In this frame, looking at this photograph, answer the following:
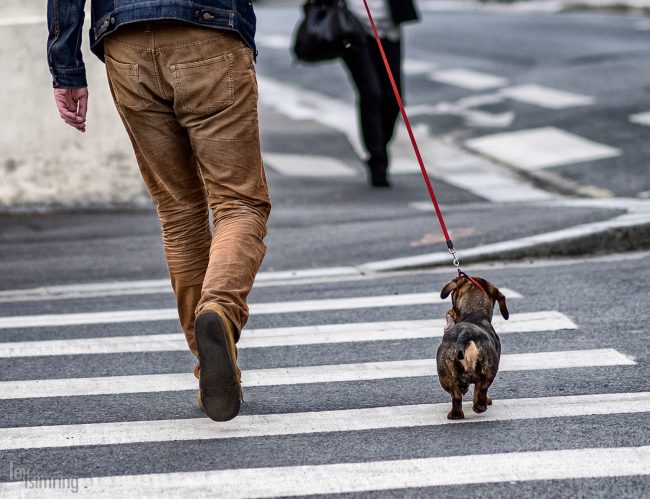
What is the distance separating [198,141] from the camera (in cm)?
396

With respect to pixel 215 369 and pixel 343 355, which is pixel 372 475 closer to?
pixel 215 369

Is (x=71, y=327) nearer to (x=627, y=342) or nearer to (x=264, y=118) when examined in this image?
(x=627, y=342)

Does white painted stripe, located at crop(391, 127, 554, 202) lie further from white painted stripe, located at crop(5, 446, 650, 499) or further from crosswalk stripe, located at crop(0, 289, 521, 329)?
white painted stripe, located at crop(5, 446, 650, 499)

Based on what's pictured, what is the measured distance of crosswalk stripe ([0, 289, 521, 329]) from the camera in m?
5.82

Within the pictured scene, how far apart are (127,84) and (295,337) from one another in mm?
1771

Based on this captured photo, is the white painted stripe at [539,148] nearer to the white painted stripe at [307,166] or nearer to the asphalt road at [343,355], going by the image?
the asphalt road at [343,355]

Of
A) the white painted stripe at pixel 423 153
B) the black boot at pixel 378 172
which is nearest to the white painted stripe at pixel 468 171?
the white painted stripe at pixel 423 153

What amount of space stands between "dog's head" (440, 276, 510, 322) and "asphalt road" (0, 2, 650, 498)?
0.35 m

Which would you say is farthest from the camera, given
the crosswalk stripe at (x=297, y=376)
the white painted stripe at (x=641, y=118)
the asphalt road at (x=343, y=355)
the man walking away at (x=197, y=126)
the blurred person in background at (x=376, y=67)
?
the white painted stripe at (x=641, y=118)

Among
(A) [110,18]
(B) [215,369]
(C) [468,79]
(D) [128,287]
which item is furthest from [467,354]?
(C) [468,79]

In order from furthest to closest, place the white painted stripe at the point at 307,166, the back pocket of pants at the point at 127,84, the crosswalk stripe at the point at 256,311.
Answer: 1. the white painted stripe at the point at 307,166
2. the crosswalk stripe at the point at 256,311
3. the back pocket of pants at the point at 127,84

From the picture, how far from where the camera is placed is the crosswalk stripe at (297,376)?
4.59 m

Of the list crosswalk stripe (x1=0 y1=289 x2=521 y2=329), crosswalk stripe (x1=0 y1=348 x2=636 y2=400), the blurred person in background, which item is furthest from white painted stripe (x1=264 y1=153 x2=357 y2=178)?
crosswalk stripe (x1=0 y1=348 x2=636 y2=400)

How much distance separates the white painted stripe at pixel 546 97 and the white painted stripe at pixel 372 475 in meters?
9.83
